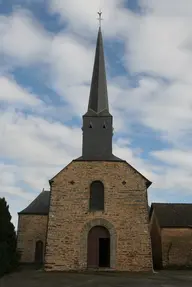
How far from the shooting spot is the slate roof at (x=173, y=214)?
82.9 ft

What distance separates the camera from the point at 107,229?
19.8 metres

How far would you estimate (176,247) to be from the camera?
2450 cm

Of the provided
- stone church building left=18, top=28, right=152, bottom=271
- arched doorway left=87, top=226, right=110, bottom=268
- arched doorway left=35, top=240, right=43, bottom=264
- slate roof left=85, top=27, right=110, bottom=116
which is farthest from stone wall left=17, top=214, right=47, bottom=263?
slate roof left=85, top=27, right=110, bottom=116

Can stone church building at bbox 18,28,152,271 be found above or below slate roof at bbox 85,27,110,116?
below

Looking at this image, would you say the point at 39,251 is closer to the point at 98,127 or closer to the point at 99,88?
the point at 98,127

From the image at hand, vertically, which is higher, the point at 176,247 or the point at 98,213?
the point at 98,213

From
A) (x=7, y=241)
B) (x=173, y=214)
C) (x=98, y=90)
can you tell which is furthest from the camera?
(x=173, y=214)

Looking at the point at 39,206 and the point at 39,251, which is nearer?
the point at 39,251

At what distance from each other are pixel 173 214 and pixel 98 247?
884 centimetres

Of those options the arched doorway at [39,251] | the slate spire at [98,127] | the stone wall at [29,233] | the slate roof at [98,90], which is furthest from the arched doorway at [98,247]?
the arched doorway at [39,251]

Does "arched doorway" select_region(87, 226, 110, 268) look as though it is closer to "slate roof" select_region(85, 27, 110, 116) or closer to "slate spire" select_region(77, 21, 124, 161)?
"slate spire" select_region(77, 21, 124, 161)

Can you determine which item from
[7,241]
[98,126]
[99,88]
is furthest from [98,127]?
[7,241]

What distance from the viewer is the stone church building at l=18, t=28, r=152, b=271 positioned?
750 inches

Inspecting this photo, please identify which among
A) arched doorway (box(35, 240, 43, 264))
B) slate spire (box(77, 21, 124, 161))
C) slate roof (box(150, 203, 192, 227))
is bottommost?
arched doorway (box(35, 240, 43, 264))
